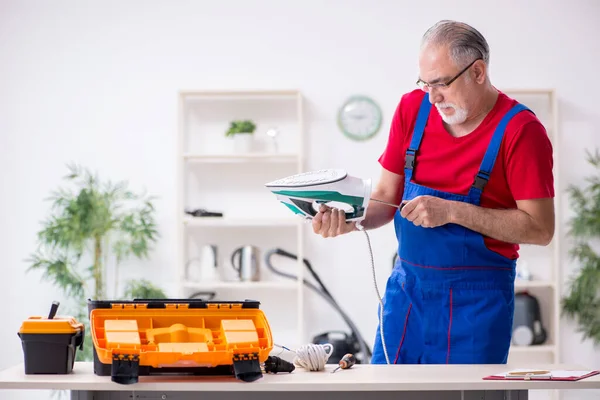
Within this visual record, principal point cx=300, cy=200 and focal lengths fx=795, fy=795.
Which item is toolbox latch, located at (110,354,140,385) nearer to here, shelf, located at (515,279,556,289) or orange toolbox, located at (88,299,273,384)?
orange toolbox, located at (88,299,273,384)

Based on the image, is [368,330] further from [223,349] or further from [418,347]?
[223,349]

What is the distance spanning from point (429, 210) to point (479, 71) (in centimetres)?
44

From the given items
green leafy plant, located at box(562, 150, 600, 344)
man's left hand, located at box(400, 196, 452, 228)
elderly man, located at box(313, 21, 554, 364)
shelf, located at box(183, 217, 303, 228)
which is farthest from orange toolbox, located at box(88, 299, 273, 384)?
green leafy plant, located at box(562, 150, 600, 344)

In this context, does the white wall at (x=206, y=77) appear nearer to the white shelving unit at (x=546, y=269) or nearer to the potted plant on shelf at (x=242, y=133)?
the white shelving unit at (x=546, y=269)

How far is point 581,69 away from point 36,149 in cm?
360

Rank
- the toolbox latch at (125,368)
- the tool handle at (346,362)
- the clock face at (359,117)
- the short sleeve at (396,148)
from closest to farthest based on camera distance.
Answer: the toolbox latch at (125,368) < the tool handle at (346,362) < the short sleeve at (396,148) < the clock face at (359,117)

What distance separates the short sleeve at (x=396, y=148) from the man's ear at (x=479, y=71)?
26cm

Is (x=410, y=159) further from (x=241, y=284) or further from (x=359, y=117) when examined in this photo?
(x=359, y=117)

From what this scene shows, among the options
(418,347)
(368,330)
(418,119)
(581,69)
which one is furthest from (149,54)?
(418,347)

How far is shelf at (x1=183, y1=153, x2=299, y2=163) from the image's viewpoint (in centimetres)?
488

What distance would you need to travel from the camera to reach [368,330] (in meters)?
5.14

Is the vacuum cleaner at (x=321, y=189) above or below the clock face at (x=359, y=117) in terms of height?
below

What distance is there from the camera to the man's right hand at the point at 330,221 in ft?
7.24

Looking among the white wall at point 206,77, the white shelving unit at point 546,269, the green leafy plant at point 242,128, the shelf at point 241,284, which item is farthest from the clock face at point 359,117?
the shelf at point 241,284
